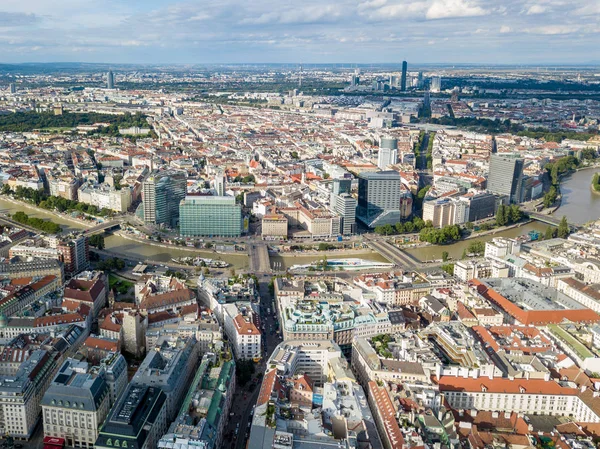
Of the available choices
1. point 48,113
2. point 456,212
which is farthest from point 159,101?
point 456,212

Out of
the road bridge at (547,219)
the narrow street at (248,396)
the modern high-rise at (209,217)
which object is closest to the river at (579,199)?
the road bridge at (547,219)

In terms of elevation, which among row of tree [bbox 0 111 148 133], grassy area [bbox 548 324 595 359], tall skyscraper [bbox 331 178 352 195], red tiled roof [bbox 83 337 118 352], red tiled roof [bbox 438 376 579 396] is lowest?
grassy area [bbox 548 324 595 359]

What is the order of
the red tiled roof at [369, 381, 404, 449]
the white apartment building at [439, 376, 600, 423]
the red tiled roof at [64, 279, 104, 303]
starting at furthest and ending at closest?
the red tiled roof at [64, 279, 104, 303] → the white apartment building at [439, 376, 600, 423] → the red tiled roof at [369, 381, 404, 449]

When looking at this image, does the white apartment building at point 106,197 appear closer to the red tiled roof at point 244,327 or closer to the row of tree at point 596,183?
the red tiled roof at point 244,327

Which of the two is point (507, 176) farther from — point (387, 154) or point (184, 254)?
point (184, 254)

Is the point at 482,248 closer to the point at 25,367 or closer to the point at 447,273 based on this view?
the point at 447,273

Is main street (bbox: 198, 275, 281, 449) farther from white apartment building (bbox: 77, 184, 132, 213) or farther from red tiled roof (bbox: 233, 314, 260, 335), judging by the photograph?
white apartment building (bbox: 77, 184, 132, 213)

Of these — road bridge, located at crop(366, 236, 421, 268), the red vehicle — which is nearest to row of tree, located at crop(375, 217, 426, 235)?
road bridge, located at crop(366, 236, 421, 268)
